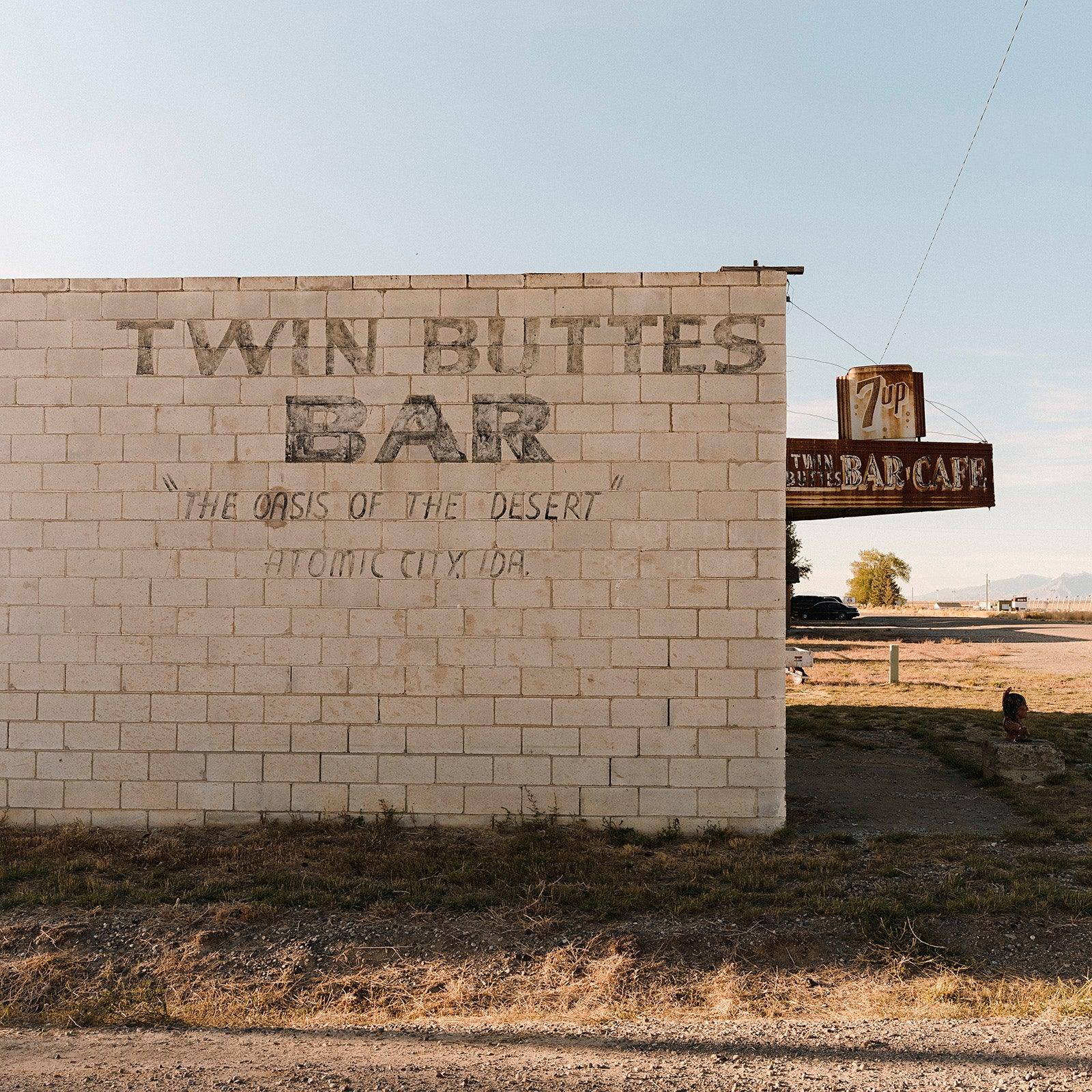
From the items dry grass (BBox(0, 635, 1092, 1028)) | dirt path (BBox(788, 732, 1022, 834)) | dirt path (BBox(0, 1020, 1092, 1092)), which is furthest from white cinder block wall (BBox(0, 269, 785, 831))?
dirt path (BBox(0, 1020, 1092, 1092))

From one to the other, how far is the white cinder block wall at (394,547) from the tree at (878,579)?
3020 inches

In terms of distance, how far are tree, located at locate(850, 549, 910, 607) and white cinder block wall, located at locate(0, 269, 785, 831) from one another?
76710mm

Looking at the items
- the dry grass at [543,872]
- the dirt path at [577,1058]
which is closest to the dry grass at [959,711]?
the dry grass at [543,872]

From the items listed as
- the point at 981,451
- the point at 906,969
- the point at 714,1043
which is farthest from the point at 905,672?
the point at 714,1043

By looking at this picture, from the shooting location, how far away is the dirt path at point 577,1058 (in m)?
4.55

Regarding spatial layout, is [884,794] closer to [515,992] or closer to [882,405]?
[515,992]

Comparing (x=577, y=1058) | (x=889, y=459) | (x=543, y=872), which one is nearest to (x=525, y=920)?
(x=543, y=872)

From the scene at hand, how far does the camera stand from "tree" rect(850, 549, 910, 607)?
82.8 meters

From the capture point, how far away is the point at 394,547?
877 cm

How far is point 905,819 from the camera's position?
9352 mm

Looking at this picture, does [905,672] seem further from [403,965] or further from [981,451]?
[403,965]

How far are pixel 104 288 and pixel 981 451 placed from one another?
14.7 meters

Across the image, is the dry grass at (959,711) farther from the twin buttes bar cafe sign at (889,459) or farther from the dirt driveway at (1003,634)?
the twin buttes bar cafe sign at (889,459)

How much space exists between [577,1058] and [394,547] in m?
5.00
